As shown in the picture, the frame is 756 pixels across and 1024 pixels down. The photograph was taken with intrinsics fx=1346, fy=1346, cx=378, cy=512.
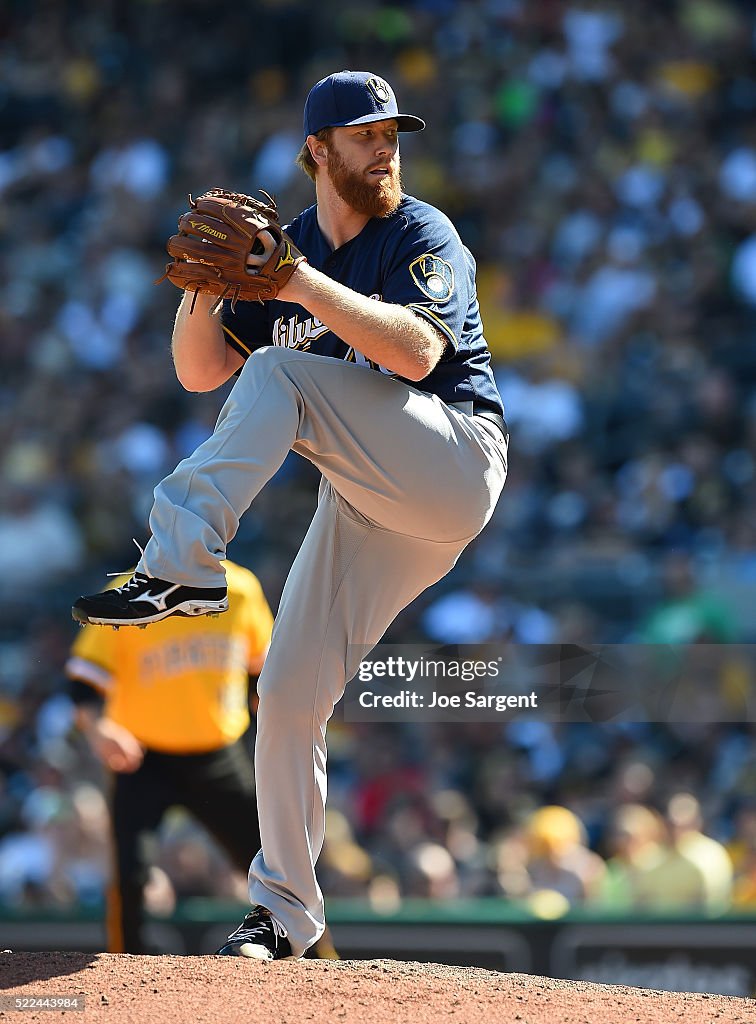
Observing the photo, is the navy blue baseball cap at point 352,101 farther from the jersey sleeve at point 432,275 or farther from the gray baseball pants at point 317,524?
the gray baseball pants at point 317,524

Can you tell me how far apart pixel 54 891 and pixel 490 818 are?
2.07 m

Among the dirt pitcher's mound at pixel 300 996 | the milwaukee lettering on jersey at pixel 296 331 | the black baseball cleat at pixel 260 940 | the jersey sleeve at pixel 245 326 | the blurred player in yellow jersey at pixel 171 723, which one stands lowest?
the dirt pitcher's mound at pixel 300 996

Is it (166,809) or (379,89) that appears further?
(166,809)

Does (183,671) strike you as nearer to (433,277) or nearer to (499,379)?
(433,277)

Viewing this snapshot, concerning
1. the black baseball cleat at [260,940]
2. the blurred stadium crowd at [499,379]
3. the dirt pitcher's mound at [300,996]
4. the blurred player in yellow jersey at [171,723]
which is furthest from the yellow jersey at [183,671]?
the black baseball cleat at [260,940]

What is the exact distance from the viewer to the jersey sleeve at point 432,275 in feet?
9.29

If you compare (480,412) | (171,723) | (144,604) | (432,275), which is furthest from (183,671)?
(432,275)

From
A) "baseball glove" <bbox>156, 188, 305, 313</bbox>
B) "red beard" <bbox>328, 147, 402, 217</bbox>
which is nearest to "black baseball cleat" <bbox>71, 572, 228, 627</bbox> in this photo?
"baseball glove" <bbox>156, 188, 305, 313</bbox>

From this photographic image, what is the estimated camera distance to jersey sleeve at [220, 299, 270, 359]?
10.5 feet

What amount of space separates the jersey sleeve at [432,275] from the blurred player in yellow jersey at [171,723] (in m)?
1.84

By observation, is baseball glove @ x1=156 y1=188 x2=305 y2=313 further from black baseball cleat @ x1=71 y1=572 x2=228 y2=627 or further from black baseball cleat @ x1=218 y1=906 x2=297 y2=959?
black baseball cleat @ x1=218 y1=906 x2=297 y2=959

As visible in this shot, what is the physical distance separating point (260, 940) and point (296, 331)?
1.38 meters

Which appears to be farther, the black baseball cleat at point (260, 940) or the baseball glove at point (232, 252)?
the black baseball cleat at point (260, 940)

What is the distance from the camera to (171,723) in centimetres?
452
